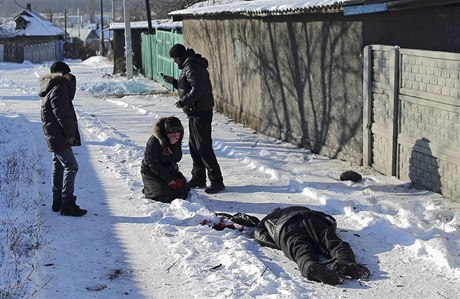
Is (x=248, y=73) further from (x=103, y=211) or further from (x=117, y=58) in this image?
(x=117, y=58)

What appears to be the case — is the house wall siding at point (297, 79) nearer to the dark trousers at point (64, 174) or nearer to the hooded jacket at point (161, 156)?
the hooded jacket at point (161, 156)

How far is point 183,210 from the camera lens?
7.05 meters

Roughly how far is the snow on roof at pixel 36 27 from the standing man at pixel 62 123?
57.4 m

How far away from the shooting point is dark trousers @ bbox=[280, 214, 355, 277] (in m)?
5.36

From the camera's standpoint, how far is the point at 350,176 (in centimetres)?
830

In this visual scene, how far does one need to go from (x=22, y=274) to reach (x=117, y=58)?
25.3 meters

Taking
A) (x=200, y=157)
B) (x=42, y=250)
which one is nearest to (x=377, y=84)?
(x=200, y=157)

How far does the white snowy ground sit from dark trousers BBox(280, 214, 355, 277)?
136 millimetres

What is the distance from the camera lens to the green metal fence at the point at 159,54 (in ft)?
68.9

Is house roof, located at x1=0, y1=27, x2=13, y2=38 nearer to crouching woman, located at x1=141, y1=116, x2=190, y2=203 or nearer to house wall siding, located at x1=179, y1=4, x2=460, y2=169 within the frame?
house wall siding, located at x1=179, y1=4, x2=460, y2=169

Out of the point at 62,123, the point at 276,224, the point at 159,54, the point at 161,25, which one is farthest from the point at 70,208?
the point at 161,25

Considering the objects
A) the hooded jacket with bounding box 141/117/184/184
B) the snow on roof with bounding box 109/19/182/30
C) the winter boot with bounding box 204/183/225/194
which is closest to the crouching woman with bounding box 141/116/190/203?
the hooded jacket with bounding box 141/117/184/184

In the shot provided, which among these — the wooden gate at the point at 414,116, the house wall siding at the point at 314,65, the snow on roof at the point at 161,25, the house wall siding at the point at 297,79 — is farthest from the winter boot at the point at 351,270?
the snow on roof at the point at 161,25

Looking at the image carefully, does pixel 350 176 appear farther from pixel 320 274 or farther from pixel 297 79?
pixel 320 274
